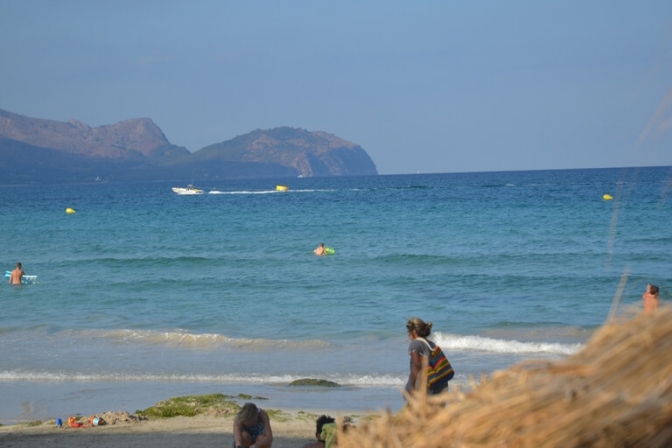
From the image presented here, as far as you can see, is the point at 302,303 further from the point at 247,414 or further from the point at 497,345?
the point at 247,414

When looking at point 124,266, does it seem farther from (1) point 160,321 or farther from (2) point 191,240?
(1) point 160,321

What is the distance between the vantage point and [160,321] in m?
17.5

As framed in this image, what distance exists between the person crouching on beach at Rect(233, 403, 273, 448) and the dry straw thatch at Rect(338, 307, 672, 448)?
16.0 ft

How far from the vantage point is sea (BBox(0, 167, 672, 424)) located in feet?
38.7

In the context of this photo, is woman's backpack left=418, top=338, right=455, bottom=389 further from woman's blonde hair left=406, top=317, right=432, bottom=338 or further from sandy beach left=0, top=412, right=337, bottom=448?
sandy beach left=0, top=412, right=337, bottom=448

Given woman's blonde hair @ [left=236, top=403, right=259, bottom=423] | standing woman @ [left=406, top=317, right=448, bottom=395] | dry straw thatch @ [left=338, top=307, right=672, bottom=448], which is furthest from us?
woman's blonde hair @ [left=236, top=403, right=259, bottom=423]

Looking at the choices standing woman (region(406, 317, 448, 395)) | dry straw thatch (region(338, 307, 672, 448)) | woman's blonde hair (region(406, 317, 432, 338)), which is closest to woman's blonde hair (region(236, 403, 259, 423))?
standing woman (region(406, 317, 448, 395))

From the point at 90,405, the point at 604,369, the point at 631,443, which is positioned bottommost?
the point at 90,405

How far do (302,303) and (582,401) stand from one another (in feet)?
57.2

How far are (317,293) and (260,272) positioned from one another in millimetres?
4736

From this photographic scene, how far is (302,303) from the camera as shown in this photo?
19.2 meters

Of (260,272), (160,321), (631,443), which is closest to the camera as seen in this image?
(631,443)

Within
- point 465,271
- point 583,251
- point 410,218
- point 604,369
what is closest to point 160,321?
point 465,271

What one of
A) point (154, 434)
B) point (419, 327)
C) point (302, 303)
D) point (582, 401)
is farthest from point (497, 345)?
point (582, 401)
